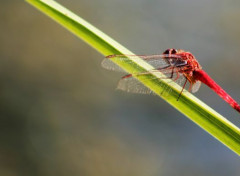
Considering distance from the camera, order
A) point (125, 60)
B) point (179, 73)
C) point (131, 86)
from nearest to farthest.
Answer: point (125, 60), point (131, 86), point (179, 73)

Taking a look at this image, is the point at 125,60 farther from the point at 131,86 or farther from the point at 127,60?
the point at 131,86

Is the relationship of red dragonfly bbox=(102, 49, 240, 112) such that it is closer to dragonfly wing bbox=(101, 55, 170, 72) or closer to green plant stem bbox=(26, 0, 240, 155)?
dragonfly wing bbox=(101, 55, 170, 72)

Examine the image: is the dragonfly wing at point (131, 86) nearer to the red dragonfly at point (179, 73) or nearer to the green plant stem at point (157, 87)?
the red dragonfly at point (179, 73)

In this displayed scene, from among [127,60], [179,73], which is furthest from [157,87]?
[179,73]

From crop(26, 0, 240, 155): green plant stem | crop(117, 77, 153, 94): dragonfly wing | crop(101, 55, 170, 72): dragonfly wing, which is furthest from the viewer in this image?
crop(117, 77, 153, 94): dragonfly wing

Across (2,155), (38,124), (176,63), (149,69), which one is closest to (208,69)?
(38,124)

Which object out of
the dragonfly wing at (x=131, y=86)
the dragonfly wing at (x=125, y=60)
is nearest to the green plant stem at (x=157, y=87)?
the dragonfly wing at (x=125, y=60)

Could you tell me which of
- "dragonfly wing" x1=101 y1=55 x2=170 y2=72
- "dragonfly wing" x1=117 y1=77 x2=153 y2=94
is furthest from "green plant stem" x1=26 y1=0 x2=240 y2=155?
"dragonfly wing" x1=117 y1=77 x2=153 y2=94

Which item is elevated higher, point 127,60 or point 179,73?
point 179,73
